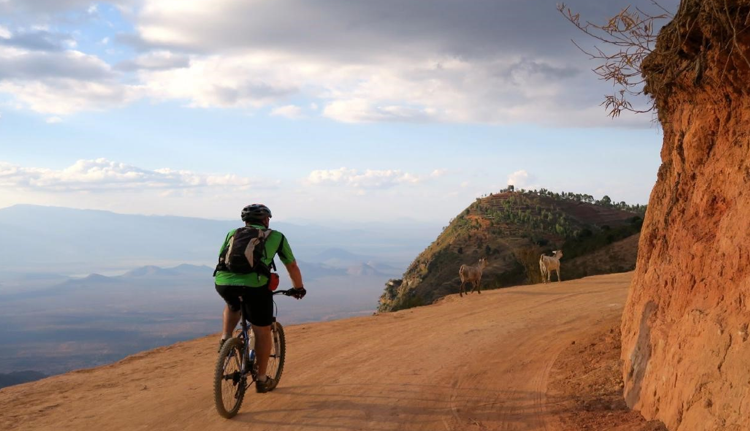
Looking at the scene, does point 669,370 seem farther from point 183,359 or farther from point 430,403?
point 183,359

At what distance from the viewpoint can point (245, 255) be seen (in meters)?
6.54

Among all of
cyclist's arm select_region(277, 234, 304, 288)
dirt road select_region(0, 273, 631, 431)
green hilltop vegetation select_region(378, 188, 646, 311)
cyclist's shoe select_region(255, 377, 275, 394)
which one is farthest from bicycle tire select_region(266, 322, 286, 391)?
green hilltop vegetation select_region(378, 188, 646, 311)

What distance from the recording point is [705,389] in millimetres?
4906

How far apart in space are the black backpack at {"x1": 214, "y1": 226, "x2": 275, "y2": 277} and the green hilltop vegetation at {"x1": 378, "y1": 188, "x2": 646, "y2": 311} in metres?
19.7

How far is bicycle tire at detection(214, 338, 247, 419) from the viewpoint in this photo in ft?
21.2

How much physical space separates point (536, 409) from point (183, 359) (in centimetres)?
674

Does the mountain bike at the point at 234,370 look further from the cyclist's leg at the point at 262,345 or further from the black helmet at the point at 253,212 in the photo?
the black helmet at the point at 253,212

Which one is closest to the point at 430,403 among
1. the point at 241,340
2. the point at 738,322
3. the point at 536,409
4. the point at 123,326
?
the point at 536,409

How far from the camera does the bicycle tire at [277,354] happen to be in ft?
25.6

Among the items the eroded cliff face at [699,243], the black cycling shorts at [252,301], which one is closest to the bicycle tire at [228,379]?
the black cycling shorts at [252,301]

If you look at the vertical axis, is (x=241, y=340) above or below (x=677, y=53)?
below

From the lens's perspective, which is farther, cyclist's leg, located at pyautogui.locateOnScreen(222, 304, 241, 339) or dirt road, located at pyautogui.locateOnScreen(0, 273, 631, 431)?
cyclist's leg, located at pyautogui.locateOnScreen(222, 304, 241, 339)

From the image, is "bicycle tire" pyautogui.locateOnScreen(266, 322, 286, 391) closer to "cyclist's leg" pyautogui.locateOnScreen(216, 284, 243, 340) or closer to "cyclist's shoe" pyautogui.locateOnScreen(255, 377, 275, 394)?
"cyclist's shoe" pyautogui.locateOnScreen(255, 377, 275, 394)

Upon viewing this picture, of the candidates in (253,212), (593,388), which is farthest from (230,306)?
(593,388)
